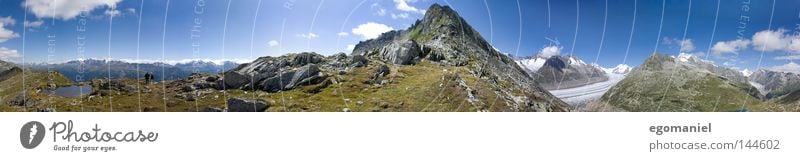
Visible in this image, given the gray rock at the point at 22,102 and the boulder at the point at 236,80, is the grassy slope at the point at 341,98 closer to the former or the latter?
the gray rock at the point at 22,102

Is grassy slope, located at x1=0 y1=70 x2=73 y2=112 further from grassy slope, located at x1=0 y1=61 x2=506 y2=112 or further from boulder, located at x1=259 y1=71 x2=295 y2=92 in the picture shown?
boulder, located at x1=259 y1=71 x2=295 y2=92

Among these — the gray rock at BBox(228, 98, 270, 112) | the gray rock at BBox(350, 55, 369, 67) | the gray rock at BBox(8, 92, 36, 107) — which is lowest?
the gray rock at BBox(228, 98, 270, 112)

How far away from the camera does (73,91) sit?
76.9m

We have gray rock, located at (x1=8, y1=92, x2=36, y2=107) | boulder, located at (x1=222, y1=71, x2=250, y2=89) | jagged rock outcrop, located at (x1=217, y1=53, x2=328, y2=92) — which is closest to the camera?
gray rock, located at (x1=8, y1=92, x2=36, y2=107)

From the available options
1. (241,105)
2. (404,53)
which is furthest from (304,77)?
(404,53)

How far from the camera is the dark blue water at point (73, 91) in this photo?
72.1 metres

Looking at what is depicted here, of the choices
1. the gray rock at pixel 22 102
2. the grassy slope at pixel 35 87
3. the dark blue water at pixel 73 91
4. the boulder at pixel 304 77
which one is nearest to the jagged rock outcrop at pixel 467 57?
the boulder at pixel 304 77

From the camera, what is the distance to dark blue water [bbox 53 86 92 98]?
72.1 metres

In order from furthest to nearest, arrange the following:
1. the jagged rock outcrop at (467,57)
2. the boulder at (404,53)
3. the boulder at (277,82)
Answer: the boulder at (404,53)
the jagged rock outcrop at (467,57)
the boulder at (277,82)
